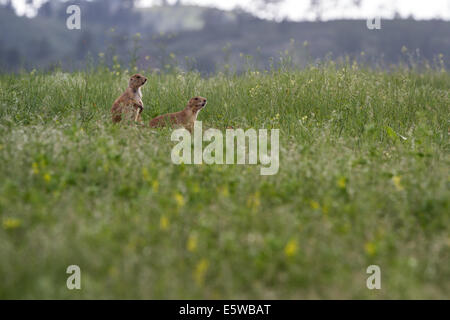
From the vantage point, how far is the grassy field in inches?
145

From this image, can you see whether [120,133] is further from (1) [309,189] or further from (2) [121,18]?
(2) [121,18]

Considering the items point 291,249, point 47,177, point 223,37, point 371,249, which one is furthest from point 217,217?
point 223,37

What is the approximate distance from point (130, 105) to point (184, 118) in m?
0.91

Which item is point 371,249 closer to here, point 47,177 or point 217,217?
point 217,217

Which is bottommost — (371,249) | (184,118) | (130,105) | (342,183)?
(371,249)

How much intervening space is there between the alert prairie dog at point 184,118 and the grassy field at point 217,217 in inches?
28.1

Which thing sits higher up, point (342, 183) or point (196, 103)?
point (196, 103)

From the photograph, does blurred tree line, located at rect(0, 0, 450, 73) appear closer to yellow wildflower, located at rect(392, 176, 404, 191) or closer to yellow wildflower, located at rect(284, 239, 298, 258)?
yellow wildflower, located at rect(392, 176, 404, 191)

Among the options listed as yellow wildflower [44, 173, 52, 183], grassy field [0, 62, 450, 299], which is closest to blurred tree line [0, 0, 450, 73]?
grassy field [0, 62, 450, 299]

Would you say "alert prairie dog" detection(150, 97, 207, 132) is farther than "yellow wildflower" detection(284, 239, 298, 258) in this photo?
Yes

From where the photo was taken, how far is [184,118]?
8172 mm

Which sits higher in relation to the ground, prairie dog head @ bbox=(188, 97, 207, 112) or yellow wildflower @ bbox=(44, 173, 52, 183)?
prairie dog head @ bbox=(188, 97, 207, 112)

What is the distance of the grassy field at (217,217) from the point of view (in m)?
3.69

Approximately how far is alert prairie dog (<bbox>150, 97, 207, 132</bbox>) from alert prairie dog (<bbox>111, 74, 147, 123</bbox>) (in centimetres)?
37
